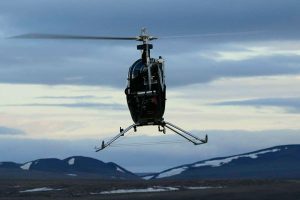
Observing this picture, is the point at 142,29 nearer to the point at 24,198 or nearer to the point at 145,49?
the point at 145,49

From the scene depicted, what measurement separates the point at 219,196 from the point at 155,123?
5930cm

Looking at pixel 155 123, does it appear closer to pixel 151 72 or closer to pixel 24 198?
pixel 151 72

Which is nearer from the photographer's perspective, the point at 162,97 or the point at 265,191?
the point at 162,97

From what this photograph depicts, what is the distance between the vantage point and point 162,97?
4566cm

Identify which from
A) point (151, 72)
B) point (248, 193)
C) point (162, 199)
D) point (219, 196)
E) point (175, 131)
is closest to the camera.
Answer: point (175, 131)

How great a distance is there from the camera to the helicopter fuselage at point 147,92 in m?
45.3

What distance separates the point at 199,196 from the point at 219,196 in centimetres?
324

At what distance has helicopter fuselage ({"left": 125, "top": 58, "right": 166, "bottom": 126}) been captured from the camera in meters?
45.3

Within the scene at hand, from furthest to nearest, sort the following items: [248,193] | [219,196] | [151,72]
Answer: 1. [248,193]
2. [219,196]
3. [151,72]

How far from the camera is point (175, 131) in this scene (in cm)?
4309

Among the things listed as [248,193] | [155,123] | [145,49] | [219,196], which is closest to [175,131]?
[155,123]

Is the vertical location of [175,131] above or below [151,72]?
below

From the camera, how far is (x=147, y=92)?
45844mm

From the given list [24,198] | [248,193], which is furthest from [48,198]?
[248,193]
